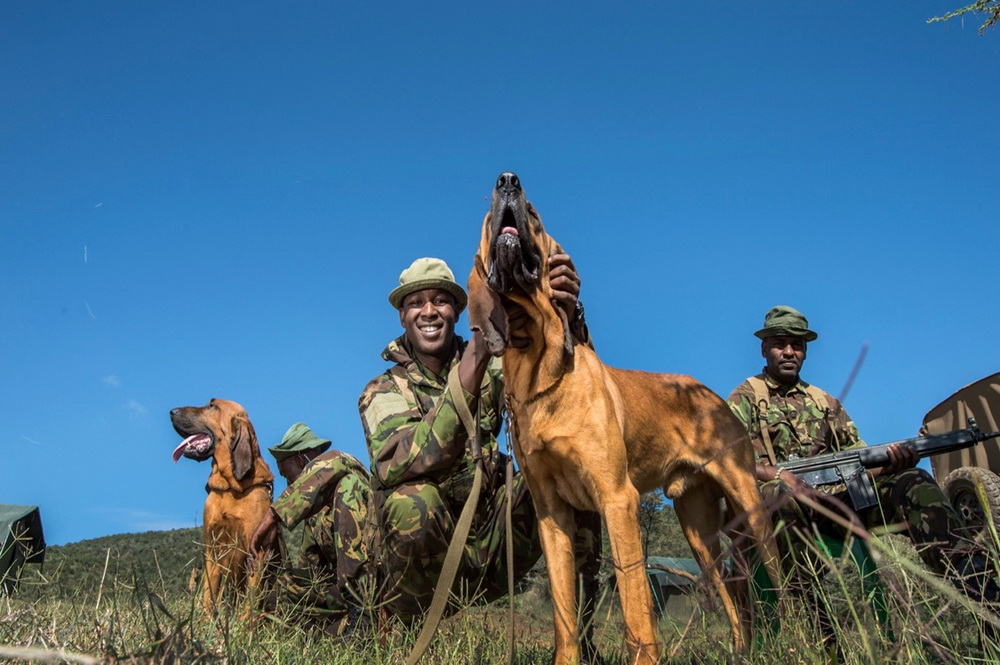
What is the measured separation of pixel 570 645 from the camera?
3072mm

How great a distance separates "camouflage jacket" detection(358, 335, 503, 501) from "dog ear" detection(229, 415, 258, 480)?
301 cm

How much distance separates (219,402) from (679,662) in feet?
18.3

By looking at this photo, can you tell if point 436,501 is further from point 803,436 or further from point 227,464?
point 227,464

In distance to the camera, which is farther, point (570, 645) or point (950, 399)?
point (950, 399)

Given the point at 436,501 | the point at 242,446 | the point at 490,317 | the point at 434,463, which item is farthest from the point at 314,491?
the point at 242,446

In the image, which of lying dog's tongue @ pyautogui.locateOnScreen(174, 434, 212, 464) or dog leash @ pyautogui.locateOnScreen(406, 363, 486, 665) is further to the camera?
lying dog's tongue @ pyautogui.locateOnScreen(174, 434, 212, 464)

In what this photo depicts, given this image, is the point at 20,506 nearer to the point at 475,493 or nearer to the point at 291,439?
the point at 291,439

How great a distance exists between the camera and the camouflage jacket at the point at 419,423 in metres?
4.03

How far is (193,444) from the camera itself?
775cm

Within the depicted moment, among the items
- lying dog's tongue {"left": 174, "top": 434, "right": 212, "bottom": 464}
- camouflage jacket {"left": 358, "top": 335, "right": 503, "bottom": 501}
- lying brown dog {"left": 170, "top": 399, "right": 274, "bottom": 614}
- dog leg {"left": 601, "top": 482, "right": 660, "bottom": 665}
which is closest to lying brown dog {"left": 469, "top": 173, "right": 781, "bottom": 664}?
dog leg {"left": 601, "top": 482, "right": 660, "bottom": 665}

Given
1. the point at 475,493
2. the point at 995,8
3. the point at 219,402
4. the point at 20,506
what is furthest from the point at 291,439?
the point at 995,8

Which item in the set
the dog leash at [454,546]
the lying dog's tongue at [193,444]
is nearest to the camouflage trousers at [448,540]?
the dog leash at [454,546]

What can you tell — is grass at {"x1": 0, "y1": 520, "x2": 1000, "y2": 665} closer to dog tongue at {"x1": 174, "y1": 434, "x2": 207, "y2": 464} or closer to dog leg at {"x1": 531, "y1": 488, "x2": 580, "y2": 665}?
dog leg at {"x1": 531, "y1": 488, "x2": 580, "y2": 665}

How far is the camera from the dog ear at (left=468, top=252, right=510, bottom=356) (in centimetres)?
342
